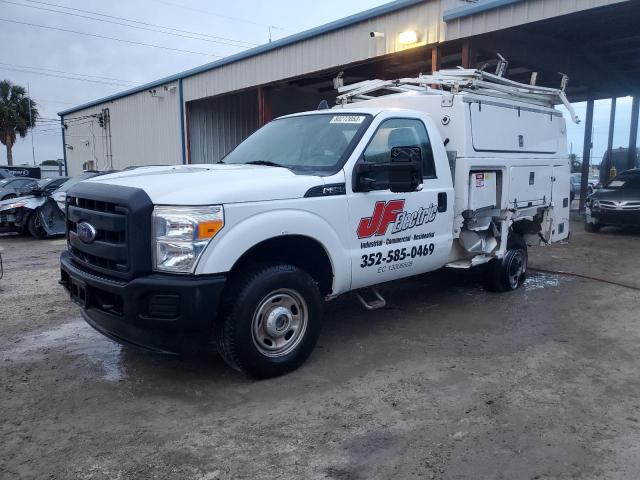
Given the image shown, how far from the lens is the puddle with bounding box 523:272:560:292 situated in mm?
7317

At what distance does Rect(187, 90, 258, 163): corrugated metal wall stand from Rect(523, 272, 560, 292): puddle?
1376cm

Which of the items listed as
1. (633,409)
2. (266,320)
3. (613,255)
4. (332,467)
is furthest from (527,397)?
(613,255)

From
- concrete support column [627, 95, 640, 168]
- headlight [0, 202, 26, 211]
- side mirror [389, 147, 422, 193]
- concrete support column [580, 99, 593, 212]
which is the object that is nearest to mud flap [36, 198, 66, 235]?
headlight [0, 202, 26, 211]

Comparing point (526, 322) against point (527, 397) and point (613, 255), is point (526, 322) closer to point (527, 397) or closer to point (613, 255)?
point (527, 397)

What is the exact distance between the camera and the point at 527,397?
151 inches

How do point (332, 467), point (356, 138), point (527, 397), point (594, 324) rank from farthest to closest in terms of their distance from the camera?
1. point (594, 324)
2. point (356, 138)
3. point (527, 397)
4. point (332, 467)

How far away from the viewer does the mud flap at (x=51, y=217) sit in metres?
12.0

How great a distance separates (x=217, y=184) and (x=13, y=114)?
45453mm

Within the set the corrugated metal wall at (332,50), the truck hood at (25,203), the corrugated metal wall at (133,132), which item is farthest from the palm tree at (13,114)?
the truck hood at (25,203)

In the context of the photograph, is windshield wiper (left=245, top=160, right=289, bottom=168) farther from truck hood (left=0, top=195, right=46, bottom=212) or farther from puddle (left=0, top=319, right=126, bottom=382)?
truck hood (left=0, top=195, right=46, bottom=212)

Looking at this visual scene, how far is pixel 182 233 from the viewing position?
3.50 metres

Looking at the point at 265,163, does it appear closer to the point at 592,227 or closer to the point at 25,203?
the point at 25,203

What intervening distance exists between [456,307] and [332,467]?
366cm

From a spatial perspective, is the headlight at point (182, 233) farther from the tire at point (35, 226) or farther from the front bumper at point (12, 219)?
the front bumper at point (12, 219)
